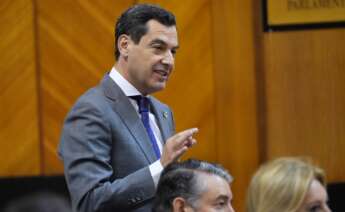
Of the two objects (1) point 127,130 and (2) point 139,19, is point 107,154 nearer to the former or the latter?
(1) point 127,130

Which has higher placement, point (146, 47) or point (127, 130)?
point (146, 47)

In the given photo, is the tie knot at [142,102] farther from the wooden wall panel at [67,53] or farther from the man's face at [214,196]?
the wooden wall panel at [67,53]

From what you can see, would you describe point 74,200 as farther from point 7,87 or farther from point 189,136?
point 7,87

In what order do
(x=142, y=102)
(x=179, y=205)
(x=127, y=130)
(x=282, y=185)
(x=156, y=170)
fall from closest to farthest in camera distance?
(x=282, y=185) → (x=179, y=205) → (x=156, y=170) → (x=127, y=130) → (x=142, y=102)

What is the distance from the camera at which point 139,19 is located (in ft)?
9.59

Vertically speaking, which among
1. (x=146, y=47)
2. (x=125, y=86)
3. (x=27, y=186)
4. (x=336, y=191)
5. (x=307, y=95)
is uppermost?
(x=146, y=47)

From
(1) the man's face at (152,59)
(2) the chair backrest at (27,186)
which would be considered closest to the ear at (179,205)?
(1) the man's face at (152,59)

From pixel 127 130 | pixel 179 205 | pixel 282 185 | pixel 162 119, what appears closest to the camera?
pixel 282 185

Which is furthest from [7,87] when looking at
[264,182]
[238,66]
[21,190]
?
[264,182]

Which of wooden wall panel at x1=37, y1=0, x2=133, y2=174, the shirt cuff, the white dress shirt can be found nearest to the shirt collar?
the white dress shirt

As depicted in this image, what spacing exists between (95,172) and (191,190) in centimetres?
35

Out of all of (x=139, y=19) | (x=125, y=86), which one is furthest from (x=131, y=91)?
(x=139, y=19)

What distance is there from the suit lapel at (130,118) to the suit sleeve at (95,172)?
8 cm

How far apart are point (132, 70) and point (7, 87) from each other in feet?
5.60
